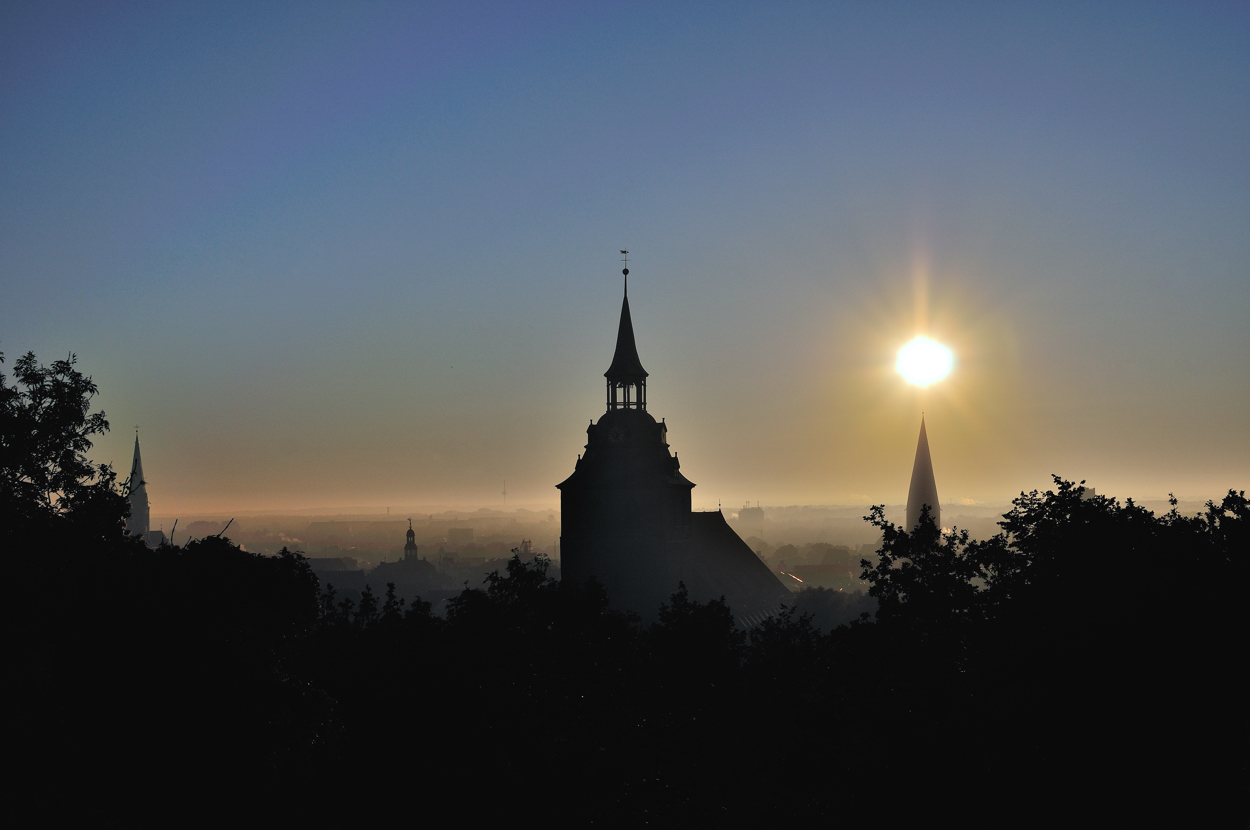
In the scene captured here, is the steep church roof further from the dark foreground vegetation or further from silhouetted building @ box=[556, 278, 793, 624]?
the dark foreground vegetation

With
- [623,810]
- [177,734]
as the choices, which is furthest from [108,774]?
[623,810]

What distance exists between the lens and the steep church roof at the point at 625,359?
6431cm

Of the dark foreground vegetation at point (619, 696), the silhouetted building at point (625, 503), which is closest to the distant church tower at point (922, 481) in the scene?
the silhouetted building at point (625, 503)

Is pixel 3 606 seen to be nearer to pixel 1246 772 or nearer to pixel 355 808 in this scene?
pixel 355 808

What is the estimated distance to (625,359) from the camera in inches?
2537

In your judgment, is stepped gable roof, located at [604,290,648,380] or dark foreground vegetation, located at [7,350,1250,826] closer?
dark foreground vegetation, located at [7,350,1250,826]

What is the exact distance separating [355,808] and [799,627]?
19.2 m

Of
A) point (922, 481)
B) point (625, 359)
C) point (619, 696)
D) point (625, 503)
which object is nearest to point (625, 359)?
point (625, 359)

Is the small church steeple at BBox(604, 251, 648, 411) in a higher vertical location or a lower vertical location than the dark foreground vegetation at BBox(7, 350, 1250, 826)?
higher

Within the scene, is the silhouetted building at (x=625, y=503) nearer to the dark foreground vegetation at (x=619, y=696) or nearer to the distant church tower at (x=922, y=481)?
the dark foreground vegetation at (x=619, y=696)

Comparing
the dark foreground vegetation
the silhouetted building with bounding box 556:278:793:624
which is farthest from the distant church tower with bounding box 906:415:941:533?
the dark foreground vegetation

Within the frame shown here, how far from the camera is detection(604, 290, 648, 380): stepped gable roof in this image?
211ft

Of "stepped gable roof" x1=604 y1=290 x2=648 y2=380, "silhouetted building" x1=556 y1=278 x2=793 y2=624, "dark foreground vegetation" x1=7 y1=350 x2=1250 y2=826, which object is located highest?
"stepped gable roof" x1=604 y1=290 x2=648 y2=380

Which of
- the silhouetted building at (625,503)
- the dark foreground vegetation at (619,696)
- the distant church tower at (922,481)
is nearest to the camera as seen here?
the dark foreground vegetation at (619,696)
